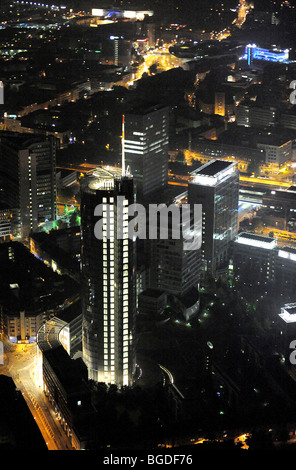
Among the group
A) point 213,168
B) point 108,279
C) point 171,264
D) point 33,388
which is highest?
point 213,168

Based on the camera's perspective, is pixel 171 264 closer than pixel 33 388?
No

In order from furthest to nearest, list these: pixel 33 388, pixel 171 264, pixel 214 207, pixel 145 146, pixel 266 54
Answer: pixel 266 54 < pixel 145 146 < pixel 214 207 < pixel 171 264 < pixel 33 388

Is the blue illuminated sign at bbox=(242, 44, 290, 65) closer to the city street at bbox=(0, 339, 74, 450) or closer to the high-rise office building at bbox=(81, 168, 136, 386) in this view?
the city street at bbox=(0, 339, 74, 450)

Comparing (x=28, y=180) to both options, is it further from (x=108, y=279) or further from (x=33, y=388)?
(x=108, y=279)

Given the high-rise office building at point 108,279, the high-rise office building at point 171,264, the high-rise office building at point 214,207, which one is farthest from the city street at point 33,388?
the high-rise office building at point 214,207

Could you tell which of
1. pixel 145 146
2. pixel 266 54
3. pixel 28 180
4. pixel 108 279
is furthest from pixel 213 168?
pixel 266 54

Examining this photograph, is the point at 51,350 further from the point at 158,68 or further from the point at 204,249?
the point at 158,68

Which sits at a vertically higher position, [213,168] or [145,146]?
[213,168]
